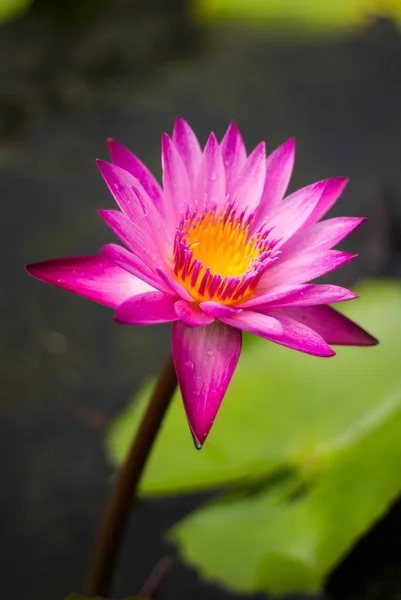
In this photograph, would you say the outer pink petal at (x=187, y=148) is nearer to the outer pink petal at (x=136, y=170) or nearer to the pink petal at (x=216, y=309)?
the outer pink petal at (x=136, y=170)

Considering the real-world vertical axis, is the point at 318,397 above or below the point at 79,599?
above

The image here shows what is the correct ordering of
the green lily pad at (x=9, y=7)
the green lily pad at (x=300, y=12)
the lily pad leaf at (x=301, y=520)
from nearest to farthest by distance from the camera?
the lily pad leaf at (x=301, y=520), the green lily pad at (x=9, y=7), the green lily pad at (x=300, y=12)

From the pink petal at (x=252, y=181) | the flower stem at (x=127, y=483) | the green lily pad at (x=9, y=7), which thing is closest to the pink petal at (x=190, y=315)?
the flower stem at (x=127, y=483)

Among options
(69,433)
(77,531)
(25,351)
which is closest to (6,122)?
(25,351)

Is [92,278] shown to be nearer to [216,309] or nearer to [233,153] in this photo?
[216,309]

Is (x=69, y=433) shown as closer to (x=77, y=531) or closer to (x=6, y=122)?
(x=77, y=531)

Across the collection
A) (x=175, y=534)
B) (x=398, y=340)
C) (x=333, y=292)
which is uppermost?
(x=333, y=292)
